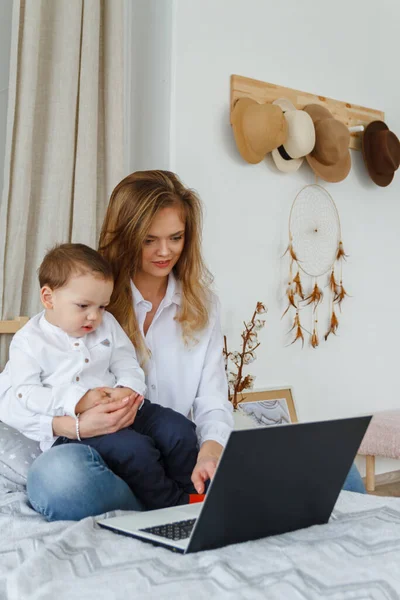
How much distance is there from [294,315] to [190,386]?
138 centimetres

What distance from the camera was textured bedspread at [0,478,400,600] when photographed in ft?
3.01

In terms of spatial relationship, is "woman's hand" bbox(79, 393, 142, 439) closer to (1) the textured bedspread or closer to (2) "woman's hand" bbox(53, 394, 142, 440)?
(2) "woman's hand" bbox(53, 394, 142, 440)

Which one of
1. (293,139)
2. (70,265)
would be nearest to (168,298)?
(70,265)

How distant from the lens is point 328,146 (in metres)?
3.13

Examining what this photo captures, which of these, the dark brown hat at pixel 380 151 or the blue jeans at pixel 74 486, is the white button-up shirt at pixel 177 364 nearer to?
the blue jeans at pixel 74 486

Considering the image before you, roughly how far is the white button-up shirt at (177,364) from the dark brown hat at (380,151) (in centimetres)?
182

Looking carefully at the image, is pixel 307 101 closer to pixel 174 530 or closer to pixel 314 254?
pixel 314 254

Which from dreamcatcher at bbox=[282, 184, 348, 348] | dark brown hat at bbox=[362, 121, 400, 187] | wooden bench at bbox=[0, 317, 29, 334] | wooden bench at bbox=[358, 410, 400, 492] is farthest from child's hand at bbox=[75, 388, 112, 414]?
dark brown hat at bbox=[362, 121, 400, 187]

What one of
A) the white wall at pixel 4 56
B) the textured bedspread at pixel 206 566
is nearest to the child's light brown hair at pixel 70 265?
the textured bedspread at pixel 206 566

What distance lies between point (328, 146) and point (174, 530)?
2.29m

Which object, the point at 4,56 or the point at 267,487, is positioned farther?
the point at 4,56

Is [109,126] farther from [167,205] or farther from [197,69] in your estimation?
[167,205]

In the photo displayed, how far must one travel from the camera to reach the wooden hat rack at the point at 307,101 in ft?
9.70

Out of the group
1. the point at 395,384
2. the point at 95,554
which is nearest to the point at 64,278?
the point at 95,554
